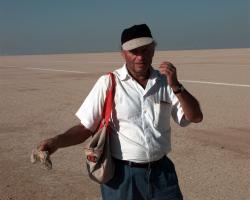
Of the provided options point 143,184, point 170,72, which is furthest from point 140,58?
point 143,184

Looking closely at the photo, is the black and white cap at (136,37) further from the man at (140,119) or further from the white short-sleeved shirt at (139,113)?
the white short-sleeved shirt at (139,113)

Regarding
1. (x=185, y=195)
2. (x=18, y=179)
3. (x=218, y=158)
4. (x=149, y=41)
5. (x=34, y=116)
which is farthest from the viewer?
(x=34, y=116)

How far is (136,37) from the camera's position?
11.7 feet

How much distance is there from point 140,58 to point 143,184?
804mm

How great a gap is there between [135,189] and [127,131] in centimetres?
38

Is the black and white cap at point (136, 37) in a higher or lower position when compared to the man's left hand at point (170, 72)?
higher

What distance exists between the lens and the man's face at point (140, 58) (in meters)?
3.58

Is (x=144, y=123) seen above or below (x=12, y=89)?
above

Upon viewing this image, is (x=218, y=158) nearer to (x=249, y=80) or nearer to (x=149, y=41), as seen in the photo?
(x=149, y=41)

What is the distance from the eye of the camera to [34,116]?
1291 centimetres

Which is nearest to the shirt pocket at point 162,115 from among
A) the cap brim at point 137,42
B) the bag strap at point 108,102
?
the bag strap at point 108,102

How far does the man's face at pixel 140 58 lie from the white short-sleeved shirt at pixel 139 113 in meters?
0.06

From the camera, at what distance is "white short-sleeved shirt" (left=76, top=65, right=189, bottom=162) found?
11.8 feet

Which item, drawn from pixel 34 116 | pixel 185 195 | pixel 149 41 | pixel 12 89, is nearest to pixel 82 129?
pixel 149 41
